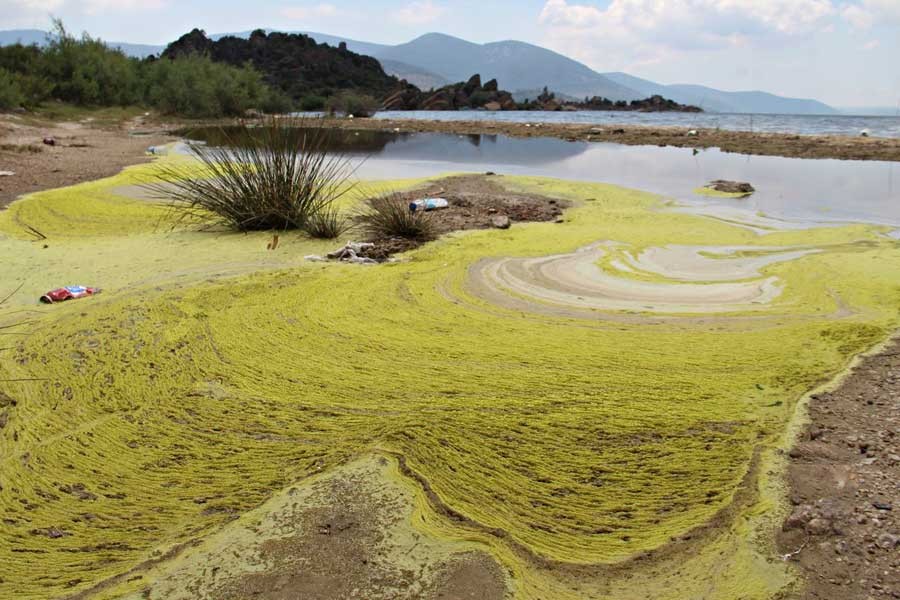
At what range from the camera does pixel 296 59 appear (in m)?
62.6

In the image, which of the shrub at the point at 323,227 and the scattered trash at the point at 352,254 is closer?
the scattered trash at the point at 352,254

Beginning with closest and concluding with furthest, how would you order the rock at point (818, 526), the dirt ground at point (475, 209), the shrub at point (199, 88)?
the rock at point (818, 526), the dirt ground at point (475, 209), the shrub at point (199, 88)

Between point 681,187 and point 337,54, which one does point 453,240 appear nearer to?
point 681,187

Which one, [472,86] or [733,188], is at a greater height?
[472,86]

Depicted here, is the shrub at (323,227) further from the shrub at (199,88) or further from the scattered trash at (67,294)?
the shrub at (199,88)

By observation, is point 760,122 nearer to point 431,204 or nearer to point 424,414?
point 431,204

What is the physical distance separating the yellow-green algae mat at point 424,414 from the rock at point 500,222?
5.83 ft

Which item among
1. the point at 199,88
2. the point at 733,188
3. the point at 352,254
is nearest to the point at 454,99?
the point at 199,88

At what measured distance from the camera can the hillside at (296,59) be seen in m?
59.0

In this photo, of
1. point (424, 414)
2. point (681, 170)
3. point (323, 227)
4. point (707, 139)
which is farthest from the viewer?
point (707, 139)

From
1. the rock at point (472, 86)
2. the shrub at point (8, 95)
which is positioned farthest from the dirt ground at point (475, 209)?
the rock at point (472, 86)

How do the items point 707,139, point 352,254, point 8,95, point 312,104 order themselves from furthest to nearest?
point 312,104, point 707,139, point 8,95, point 352,254

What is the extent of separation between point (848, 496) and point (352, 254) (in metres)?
4.01

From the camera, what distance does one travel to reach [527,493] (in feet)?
7.06
